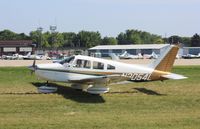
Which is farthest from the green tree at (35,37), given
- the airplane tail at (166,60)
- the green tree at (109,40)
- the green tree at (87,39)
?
the airplane tail at (166,60)

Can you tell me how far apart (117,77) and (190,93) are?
11.9 feet

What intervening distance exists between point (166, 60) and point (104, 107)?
633 centimetres

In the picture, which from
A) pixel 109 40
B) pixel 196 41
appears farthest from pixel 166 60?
pixel 109 40

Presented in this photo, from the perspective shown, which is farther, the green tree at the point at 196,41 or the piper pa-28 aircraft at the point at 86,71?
the green tree at the point at 196,41

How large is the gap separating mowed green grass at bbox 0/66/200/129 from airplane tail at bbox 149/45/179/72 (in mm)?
1116

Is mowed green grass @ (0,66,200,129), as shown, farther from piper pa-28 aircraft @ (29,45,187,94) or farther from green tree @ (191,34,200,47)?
green tree @ (191,34,200,47)

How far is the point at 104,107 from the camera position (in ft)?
50.5

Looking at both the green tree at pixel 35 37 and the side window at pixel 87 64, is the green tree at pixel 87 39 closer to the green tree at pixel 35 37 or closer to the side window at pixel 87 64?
the green tree at pixel 35 37

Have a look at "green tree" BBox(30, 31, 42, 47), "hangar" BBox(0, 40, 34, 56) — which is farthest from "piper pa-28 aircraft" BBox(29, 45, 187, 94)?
"green tree" BBox(30, 31, 42, 47)

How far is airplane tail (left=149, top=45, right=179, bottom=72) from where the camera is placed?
20.5 meters

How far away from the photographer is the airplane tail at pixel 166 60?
20.5m

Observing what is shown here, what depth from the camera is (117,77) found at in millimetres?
18328

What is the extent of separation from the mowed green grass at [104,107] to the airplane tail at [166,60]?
3.66 ft

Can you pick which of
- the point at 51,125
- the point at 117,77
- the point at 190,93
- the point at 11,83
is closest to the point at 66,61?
the point at 117,77
